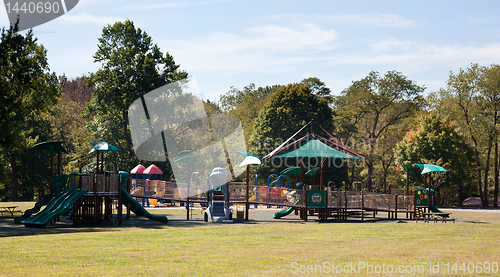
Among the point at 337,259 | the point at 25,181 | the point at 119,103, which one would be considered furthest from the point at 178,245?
the point at 25,181

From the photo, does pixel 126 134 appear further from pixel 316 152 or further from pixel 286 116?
pixel 316 152

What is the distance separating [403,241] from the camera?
1636 cm

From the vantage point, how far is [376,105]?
5856 centimetres

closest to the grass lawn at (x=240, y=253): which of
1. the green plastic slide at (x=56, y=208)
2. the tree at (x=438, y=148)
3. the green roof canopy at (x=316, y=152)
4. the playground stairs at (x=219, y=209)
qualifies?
the green plastic slide at (x=56, y=208)

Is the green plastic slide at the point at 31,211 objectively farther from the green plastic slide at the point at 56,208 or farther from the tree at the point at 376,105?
the tree at the point at 376,105

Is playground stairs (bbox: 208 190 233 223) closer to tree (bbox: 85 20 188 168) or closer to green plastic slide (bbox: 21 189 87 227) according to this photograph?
green plastic slide (bbox: 21 189 87 227)

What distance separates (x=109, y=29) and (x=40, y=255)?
41248mm

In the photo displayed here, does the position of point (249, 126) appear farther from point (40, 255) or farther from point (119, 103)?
point (40, 255)

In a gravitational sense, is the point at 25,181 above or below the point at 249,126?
below
